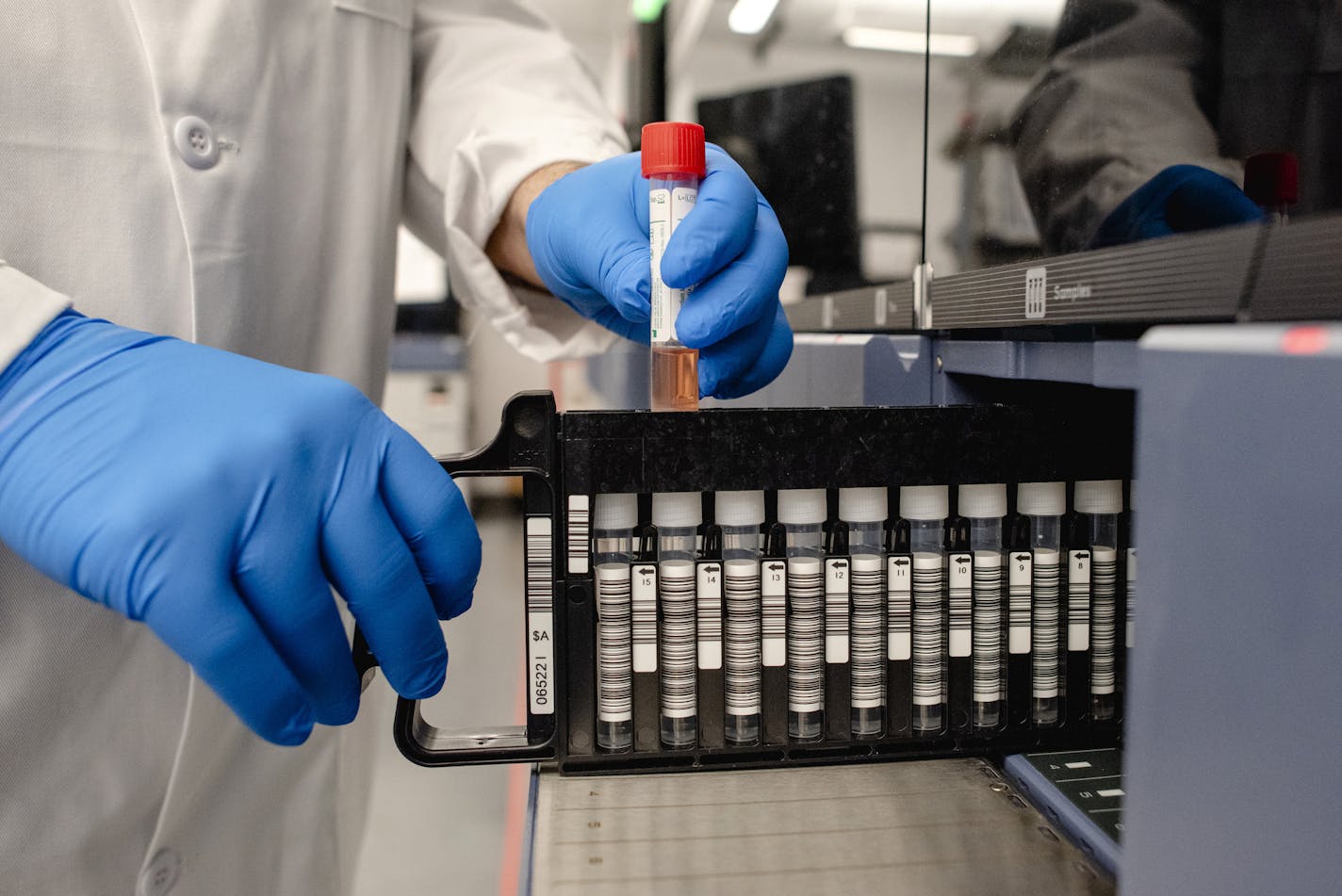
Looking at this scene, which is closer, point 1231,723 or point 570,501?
point 1231,723

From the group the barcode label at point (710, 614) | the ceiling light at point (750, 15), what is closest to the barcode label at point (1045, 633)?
the barcode label at point (710, 614)

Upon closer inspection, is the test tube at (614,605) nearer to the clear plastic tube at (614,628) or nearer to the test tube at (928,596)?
the clear plastic tube at (614,628)

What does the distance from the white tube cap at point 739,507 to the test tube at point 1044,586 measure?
0.64ft

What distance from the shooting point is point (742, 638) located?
25.7 inches

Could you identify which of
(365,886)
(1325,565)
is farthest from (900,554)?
(365,886)

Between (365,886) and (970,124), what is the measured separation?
6.15 feet

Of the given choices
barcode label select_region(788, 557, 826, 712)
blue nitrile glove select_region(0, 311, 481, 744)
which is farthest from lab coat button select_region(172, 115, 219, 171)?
barcode label select_region(788, 557, 826, 712)

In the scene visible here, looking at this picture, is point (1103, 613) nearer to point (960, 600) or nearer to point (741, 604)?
point (960, 600)

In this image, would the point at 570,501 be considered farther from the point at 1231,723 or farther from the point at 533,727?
Result: the point at 1231,723

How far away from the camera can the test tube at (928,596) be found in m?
0.66

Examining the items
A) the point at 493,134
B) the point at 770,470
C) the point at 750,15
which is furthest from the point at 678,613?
the point at 750,15

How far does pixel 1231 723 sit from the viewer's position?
0.35 meters

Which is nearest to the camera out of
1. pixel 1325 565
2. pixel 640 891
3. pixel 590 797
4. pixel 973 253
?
pixel 1325 565

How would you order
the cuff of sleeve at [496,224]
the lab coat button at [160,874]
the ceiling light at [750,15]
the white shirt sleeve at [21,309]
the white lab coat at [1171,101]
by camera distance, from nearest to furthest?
the white lab coat at [1171,101] → the white shirt sleeve at [21,309] → the lab coat button at [160,874] → the cuff of sleeve at [496,224] → the ceiling light at [750,15]
